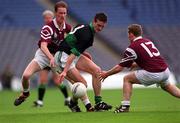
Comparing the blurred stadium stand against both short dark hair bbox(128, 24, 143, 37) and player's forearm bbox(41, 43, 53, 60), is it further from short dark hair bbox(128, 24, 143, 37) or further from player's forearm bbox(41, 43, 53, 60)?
short dark hair bbox(128, 24, 143, 37)

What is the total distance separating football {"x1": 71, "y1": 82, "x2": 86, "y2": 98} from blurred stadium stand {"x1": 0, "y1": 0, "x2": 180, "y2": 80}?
17600 mm

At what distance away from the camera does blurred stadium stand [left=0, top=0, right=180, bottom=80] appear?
29.5m

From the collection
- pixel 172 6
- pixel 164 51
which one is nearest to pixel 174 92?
pixel 164 51

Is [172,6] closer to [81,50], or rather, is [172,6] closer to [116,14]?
[116,14]

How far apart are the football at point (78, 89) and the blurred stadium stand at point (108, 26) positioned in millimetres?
17600

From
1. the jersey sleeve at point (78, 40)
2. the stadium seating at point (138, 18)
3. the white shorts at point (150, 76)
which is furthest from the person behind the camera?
the stadium seating at point (138, 18)

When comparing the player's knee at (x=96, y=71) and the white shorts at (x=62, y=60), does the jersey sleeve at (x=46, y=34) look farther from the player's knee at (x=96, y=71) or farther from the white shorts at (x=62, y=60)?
the player's knee at (x=96, y=71)

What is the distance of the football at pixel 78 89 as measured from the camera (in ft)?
36.2

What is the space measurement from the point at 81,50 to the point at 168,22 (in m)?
20.7

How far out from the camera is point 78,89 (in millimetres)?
11031

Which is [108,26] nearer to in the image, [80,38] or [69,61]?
[80,38]

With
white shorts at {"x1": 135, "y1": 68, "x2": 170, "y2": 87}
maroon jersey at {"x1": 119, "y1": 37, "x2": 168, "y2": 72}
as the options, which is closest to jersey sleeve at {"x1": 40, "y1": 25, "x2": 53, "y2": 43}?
maroon jersey at {"x1": 119, "y1": 37, "x2": 168, "y2": 72}

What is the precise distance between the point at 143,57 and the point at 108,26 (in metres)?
20.4

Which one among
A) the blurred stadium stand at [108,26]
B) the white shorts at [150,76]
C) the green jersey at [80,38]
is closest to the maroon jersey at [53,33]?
the green jersey at [80,38]
